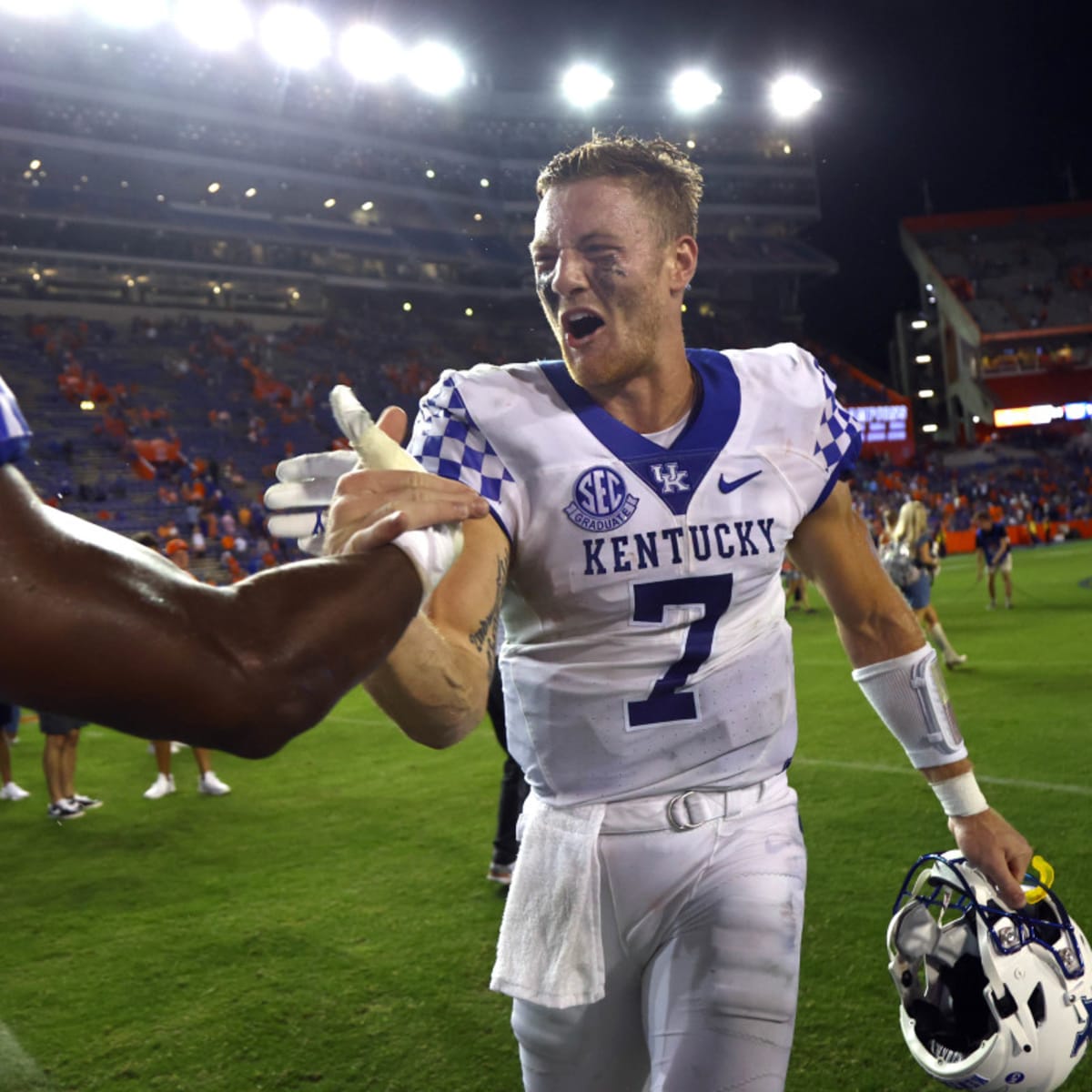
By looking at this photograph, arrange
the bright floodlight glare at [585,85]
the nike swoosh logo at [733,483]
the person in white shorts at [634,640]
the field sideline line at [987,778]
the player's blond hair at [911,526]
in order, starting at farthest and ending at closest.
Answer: the bright floodlight glare at [585,85]
the player's blond hair at [911,526]
the field sideline line at [987,778]
the nike swoosh logo at [733,483]
the person in white shorts at [634,640]

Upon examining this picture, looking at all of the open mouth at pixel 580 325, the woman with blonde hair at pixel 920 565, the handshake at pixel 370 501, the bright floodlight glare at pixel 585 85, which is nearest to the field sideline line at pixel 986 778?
the woman with blonde hair at pixel 920 565

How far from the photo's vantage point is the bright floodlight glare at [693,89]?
44031mm

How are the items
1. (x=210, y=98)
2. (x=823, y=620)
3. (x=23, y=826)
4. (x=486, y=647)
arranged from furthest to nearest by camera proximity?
(x=210, y=98) → (x=823, y=620) → (x=23, y=826) → (x=486, y=647)

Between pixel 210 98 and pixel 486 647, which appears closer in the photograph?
pixel 486 647

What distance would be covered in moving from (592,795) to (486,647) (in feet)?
1.36

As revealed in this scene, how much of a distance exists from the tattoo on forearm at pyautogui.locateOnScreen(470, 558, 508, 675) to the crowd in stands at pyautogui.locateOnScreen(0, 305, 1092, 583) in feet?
47.8

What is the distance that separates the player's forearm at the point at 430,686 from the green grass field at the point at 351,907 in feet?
2.38

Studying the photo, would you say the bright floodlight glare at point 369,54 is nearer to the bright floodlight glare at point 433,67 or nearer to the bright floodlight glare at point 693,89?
the bright floodlight glare at point 433,67

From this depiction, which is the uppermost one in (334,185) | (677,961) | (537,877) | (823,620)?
(334,185)

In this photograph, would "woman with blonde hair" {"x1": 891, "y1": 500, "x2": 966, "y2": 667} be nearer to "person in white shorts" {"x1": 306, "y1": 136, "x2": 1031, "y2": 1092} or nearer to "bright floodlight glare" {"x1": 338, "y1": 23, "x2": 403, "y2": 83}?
"person in white shorts" {"x1": 306, "y1": 136, "x2": 1031, "y2": 1092}

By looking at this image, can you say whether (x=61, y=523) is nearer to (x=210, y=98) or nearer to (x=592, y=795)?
(x=592, y=795)

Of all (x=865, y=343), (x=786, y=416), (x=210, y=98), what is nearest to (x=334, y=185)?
(x=210, y=98)

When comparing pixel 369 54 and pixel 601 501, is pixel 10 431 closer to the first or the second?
pixel 601 501

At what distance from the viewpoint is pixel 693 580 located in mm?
2191
